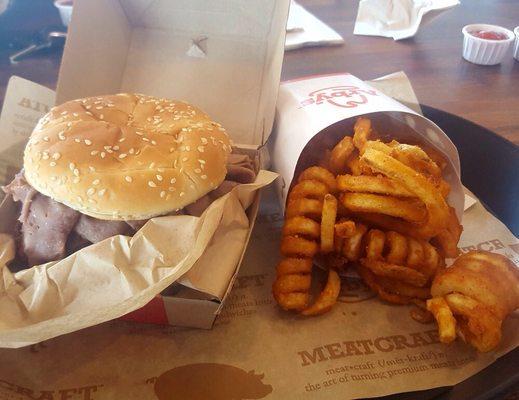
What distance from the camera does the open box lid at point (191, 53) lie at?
5.13 ft

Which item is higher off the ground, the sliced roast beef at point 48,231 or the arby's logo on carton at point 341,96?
the arby's logo on carton at point 341,96

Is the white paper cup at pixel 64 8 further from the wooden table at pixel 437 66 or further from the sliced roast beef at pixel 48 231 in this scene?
the sliced roast beef at pixel 48 231

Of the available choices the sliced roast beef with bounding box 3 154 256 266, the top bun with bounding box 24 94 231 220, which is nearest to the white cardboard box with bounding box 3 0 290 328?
the top bun with bounding box 24 94 231 220

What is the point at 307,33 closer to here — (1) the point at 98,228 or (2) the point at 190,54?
(2) the point at 190,54

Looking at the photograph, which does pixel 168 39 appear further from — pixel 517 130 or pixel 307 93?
pixel 517 130

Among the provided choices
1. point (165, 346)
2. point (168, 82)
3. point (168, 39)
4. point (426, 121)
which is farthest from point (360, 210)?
point (168, 39)

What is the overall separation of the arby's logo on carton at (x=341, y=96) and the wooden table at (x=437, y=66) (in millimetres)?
544

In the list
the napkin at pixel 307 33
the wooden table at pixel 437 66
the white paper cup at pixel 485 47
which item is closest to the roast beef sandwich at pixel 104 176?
the wooden table at pixel 437 66

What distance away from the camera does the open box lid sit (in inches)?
61.5

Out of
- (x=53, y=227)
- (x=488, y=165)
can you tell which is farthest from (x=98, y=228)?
(x=488, y=165)

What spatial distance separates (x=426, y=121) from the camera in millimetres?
1374

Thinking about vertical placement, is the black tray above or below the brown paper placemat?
above

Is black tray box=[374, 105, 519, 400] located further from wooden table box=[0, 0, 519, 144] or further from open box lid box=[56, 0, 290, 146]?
open box lid box=[56, 0, 290, 146]

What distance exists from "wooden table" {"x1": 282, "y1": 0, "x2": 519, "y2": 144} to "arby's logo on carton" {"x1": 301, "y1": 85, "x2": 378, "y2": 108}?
1.79 ft
